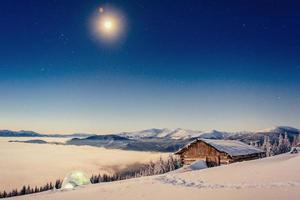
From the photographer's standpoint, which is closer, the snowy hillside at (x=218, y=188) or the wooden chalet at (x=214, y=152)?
the snowy hillside at (x=218, y=188)

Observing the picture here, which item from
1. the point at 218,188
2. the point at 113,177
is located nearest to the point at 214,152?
the point at 218,188

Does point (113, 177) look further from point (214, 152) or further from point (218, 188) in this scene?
point (218, 188)

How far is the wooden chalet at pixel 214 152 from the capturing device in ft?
132

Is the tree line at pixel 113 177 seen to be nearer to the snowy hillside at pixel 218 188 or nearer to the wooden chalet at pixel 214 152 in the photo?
the wooden chalet at pixel 214 152

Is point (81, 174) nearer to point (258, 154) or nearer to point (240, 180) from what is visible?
point (240, 180)

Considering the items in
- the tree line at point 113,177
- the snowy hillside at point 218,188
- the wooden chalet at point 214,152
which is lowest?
the tree line at point 113,177

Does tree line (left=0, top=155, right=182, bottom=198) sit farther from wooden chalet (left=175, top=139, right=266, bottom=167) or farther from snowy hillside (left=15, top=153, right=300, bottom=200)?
snowy hillside (left=15, top=153, right=300, bottom=200)

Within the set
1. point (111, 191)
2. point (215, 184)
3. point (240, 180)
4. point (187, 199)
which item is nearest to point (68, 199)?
point (111, 191)

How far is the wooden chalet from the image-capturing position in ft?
132

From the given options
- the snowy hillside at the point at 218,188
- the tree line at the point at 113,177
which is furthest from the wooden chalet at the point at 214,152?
the tree line at the point at 113,177

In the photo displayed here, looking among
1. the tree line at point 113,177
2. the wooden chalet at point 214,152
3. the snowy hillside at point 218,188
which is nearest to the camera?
the snowy hillside at point 218,188

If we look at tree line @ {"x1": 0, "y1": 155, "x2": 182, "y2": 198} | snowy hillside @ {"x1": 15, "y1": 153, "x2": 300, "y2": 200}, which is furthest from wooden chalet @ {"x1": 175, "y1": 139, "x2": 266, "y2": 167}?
tree line @ {"x1": 0, "y1": 155, "x2": 182, "y2": 198}

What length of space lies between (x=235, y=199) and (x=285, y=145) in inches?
4471

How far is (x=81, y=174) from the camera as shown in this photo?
88.1 feet
